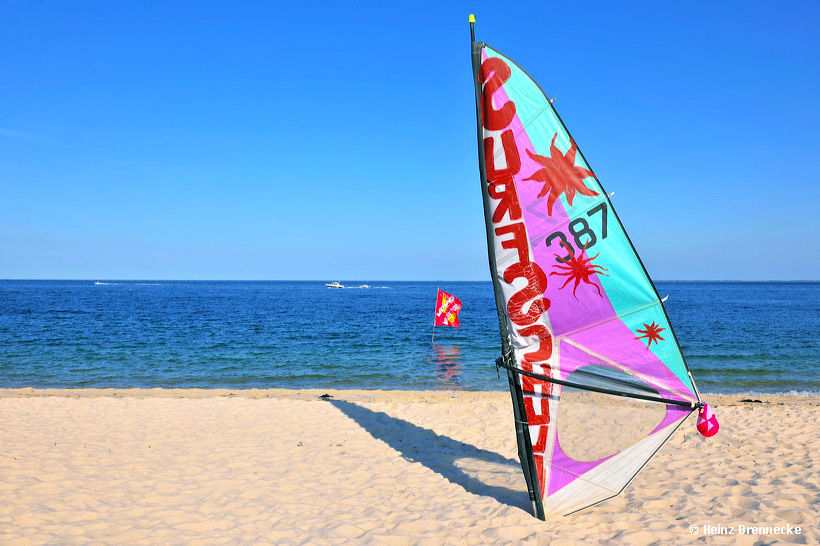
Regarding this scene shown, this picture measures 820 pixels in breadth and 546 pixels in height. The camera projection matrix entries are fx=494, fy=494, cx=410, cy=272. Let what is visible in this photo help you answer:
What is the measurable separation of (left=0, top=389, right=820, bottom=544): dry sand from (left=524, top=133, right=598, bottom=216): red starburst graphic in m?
3.08

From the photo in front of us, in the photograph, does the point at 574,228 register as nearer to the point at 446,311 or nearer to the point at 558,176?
the point at 558,176

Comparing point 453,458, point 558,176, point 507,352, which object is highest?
point 558,176

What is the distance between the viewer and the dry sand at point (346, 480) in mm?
4574

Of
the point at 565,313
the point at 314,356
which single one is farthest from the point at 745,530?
the point at 314,356

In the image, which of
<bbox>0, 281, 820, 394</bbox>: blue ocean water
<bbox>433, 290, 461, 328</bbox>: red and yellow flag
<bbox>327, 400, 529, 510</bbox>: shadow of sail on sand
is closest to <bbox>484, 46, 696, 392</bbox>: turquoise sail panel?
<bbox>327, 400, 529, 510</bbox>: shadow of sail on sand

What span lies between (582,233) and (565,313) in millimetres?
769

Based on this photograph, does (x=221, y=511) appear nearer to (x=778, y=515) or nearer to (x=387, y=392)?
(x=778, y=515)

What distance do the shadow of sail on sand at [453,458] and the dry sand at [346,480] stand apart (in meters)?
0.04

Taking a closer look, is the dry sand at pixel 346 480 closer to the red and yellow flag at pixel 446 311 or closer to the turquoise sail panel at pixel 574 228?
the turquoise sail panel at pixel 574 228

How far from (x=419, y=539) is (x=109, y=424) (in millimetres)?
6700

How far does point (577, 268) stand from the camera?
4.63 m

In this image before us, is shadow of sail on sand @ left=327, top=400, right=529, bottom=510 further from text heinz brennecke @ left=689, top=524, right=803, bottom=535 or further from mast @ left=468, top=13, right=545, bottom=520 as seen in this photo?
text heinz brennecke @ left=689, top=524, right=803, bottom=535

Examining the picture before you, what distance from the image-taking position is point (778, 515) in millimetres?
4684

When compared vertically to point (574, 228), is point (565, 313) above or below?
below
